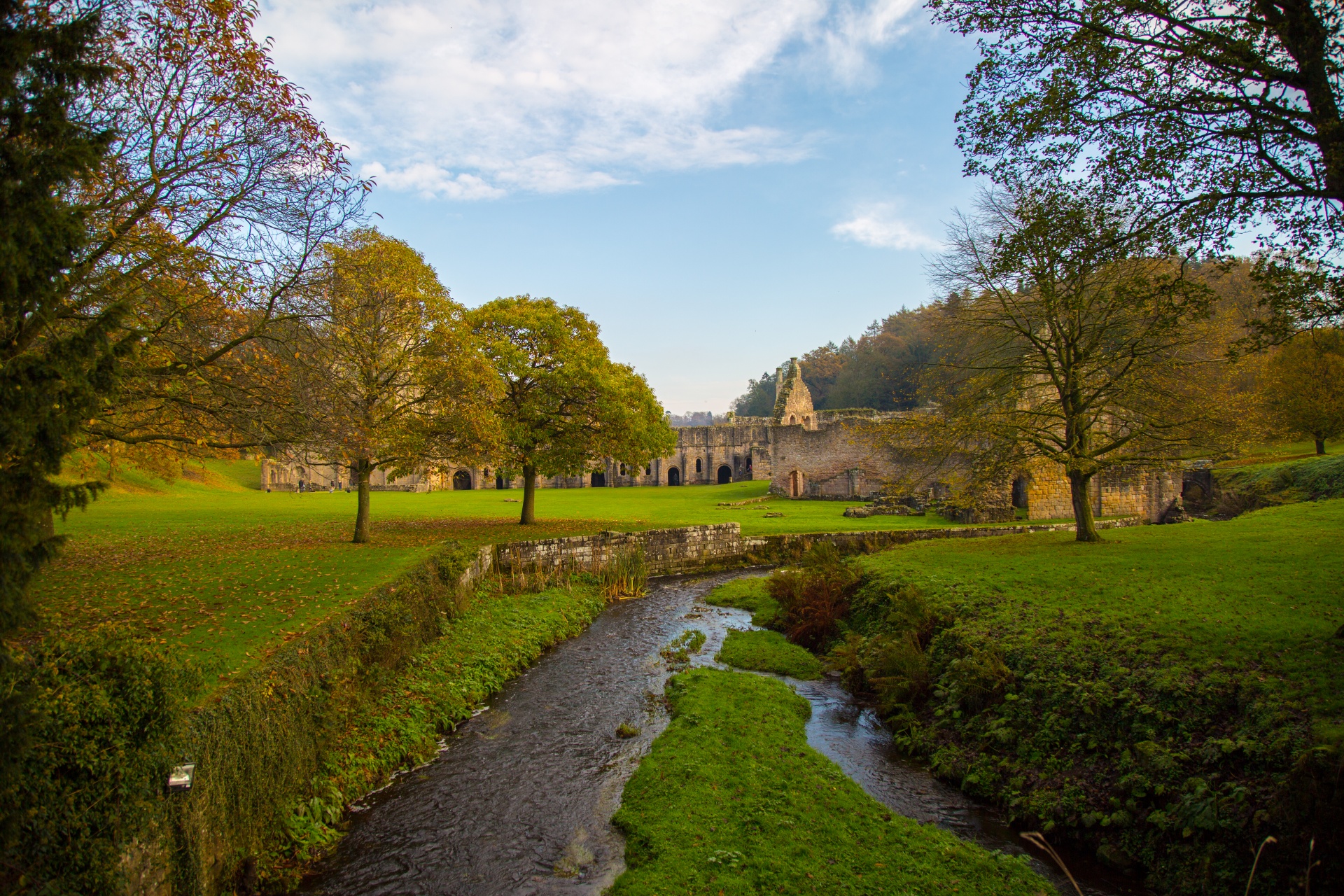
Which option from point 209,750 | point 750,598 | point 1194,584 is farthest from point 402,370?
point 1194,584

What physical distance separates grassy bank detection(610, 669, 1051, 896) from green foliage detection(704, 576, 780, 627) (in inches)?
241

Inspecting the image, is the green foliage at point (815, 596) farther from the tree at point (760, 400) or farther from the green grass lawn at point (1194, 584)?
the tree at point (760, 400)

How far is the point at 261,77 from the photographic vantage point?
7.94m

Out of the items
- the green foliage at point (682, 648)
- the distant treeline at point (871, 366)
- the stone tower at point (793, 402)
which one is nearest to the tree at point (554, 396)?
the green foliage at point (682, 648)

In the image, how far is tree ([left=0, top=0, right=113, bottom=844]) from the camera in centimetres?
341

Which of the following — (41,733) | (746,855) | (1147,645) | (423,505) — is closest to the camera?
(41,733)

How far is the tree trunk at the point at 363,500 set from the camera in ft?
46.6

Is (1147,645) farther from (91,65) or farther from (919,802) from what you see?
(91,65)

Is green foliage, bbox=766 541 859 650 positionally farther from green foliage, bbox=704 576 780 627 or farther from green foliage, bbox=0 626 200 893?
green foliage, bbox=0 626 200 893

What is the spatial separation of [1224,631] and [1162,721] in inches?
72.8

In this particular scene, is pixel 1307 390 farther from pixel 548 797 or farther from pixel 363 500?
pixel 363 500

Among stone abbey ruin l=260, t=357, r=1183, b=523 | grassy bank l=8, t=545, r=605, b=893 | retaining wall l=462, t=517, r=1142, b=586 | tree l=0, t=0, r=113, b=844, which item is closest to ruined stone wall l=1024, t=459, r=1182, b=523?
stone abbey ruin l=260, t=357, r=1183, b=523

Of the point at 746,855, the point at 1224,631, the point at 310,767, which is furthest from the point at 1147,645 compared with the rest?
the point at 310,767

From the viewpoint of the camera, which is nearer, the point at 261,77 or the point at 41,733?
the point at 41,733
